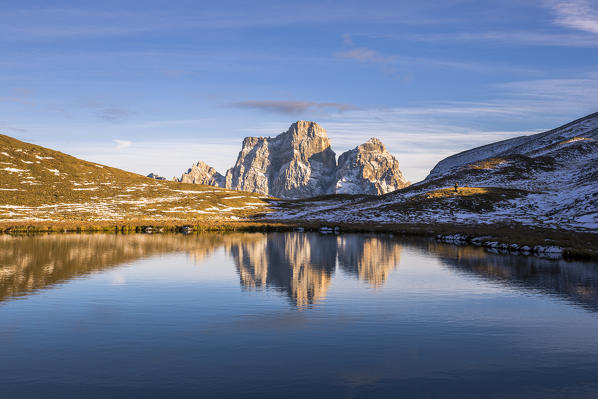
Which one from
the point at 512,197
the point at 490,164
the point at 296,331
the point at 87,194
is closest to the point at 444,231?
the point at 512,197

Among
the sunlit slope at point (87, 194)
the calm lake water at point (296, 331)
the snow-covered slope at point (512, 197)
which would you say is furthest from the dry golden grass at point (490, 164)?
the calm lake water at point (296, 331)

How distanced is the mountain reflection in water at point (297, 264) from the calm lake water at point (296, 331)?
13.0 inches

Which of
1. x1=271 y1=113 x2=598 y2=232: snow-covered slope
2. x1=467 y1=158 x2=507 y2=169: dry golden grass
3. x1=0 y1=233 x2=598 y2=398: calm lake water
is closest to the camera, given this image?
x1=0 y1=233 x2=598 y2=398: calm lake water

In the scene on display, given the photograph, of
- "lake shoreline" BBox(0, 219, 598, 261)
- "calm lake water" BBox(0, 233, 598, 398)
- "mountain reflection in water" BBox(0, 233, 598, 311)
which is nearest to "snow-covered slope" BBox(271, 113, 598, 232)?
"lake shoreline" BBox(0, 219, 598, 261)

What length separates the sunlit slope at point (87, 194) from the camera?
113 m

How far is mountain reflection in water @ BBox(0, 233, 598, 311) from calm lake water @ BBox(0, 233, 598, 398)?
33 cm

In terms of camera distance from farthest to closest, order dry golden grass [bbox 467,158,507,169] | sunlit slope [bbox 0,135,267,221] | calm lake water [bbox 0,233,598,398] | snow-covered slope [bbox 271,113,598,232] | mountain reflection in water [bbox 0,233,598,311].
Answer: dry golden grass [bbox 467,158,507,169]
sunlit slope [bbox 0,135,267,221]
snow-covered slope [bbox 271,113,598,232]
mountain reflection in water [bbox 0,233,598,311]
calm lake water [bbox 0,233,598,398]

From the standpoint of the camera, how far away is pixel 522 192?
113 m

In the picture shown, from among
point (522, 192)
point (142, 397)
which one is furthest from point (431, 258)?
point (522, 192)

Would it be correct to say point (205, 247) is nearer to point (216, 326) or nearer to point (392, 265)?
point (392, 265)

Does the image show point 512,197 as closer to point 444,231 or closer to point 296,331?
point 444,231

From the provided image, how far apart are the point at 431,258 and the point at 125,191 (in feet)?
422

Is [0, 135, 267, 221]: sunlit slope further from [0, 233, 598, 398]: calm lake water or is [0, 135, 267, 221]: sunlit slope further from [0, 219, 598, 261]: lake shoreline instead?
[0, 233, 598, 398]: calm lake water

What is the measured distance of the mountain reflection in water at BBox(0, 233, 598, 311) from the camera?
95.9ft
